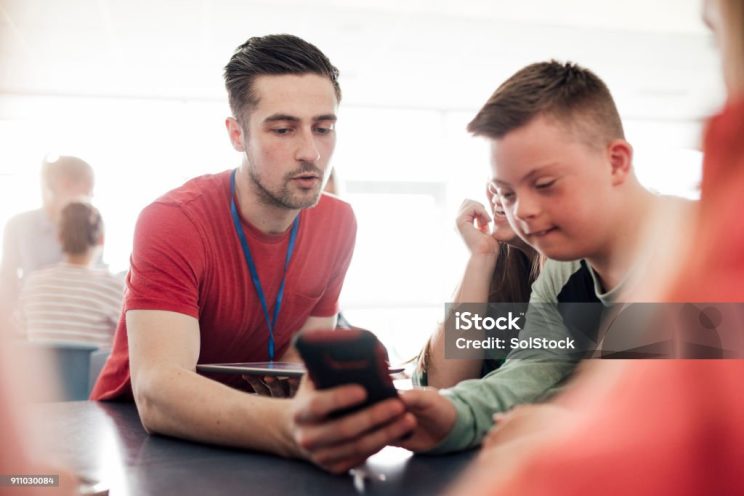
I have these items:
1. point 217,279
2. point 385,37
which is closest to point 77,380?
point 217,279

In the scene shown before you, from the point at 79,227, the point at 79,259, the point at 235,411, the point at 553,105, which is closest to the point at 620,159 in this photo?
the point at 553,105

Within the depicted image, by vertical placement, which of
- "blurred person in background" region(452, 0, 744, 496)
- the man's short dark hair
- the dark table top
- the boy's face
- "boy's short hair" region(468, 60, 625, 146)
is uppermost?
the man's short dark hair

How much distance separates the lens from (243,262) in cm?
64

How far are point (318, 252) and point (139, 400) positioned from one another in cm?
32

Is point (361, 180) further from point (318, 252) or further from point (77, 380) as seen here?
point (77, 380)

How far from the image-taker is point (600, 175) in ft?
1.12

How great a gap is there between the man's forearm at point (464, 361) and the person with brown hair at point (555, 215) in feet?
0.19

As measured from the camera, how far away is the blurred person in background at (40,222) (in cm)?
32

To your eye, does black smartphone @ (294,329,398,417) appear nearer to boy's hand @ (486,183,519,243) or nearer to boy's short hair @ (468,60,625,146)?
boy's short hair @ (468,60,625,146)

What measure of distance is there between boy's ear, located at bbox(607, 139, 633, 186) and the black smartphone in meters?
0.18

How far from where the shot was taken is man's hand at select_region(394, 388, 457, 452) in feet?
1.15

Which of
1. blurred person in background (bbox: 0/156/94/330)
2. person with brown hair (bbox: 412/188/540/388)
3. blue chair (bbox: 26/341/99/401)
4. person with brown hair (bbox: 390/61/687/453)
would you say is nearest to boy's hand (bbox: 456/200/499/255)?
person with brown hair (bbox: 412/188/540/388)

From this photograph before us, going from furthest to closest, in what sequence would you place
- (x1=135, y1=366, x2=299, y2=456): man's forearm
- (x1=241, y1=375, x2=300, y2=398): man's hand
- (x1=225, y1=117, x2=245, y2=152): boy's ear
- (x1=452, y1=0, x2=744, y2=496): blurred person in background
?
(x1=225, y1=117, x2=245, y2=152): boy's ear
(x1=241, y1=375, x2=300, y2=398): man's hand
(x1=135, y1=366, x2=299, y2=456): man's forearm
(x1=452, y1=0, x2=744, y2=496): blurred person in background

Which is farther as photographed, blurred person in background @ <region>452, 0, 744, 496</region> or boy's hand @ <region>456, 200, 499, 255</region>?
boy's hand @ <region>456, 200, 499, 255</region>
